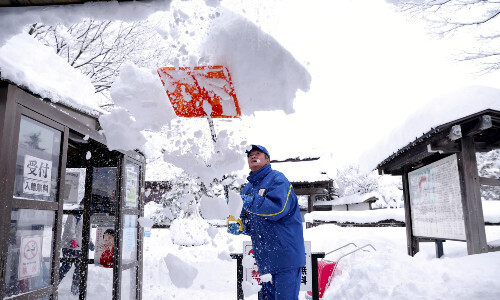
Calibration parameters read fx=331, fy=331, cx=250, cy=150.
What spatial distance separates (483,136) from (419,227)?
7.47 feet

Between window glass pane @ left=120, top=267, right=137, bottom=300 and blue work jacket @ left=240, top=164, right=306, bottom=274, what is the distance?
255 cm

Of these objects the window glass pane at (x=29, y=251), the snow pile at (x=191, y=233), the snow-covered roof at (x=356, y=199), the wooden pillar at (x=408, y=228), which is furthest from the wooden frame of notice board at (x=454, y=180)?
the snow-covered roof at (x=356, y=199)

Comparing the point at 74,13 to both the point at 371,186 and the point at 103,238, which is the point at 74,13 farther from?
the point at 371,186

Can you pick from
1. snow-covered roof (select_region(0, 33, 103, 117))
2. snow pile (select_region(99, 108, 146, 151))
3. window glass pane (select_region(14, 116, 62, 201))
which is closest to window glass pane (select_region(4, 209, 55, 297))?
window glass pane (select_region(14, 116, 62, 201))

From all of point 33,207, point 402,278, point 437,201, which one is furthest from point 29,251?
point 437,201

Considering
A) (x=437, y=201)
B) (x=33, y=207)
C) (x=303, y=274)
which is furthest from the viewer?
(x=437, y=201)

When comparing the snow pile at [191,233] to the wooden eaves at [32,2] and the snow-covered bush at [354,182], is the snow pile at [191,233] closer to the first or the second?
the wooden eaves at [32,2]

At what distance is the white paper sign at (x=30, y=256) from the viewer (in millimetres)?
2783

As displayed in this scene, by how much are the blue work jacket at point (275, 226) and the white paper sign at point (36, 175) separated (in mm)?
1901

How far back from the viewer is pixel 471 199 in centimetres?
497

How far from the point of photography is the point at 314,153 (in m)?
22.0

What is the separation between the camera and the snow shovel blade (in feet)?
9.23

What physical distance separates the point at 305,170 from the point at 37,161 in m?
17.2

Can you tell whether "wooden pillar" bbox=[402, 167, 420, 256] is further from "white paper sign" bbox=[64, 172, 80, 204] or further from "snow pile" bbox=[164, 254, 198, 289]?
"white paper sign" bbox=[64, 172, 80, 204]
